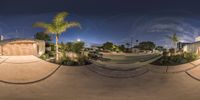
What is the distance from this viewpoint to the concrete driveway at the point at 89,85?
38.0ft

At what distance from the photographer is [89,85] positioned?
1410 centimetres

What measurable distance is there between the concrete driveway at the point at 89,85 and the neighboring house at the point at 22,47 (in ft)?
14.9

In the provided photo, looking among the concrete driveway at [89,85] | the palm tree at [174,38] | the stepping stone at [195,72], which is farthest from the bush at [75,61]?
the palm tree at [174,38]

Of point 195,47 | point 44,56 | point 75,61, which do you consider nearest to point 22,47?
point 44,56

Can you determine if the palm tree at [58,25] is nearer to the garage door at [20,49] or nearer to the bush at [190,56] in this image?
the garage door at [20,49]

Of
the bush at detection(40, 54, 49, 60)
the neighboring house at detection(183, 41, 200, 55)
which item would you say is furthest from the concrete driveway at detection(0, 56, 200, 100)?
the neighboring house at detection(183, 41, 200, 55)

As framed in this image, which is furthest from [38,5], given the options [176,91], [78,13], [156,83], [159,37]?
[176,91]

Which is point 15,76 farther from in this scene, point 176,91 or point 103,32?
point 103,32

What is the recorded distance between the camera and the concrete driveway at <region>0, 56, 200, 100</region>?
11.6m

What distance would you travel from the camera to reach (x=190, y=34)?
27.7m

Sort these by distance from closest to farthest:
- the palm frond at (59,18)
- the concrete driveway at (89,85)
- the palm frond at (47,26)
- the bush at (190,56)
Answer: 1. the concrete driveway at (89,85)
2. the palm frond at (47,26)
3. the palm frond at (59,18)
4. the bush at (190,56)

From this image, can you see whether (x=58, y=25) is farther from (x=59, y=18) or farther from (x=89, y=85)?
(x=89, y=85)

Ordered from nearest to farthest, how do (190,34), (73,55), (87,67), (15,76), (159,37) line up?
(15,76)
(87,67)
(73,55)
(190,34)
(159,37)

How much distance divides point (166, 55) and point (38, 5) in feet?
46.2
